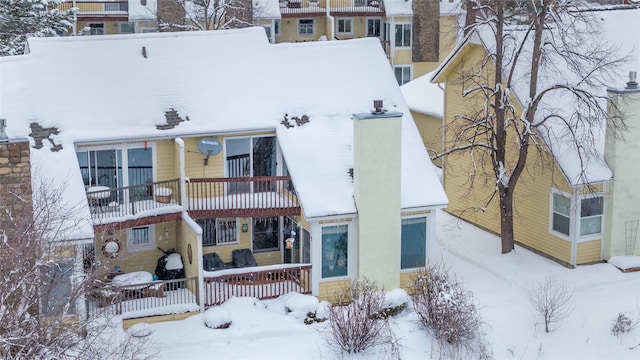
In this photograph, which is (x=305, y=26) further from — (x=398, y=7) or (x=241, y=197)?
(x=241, y=197)

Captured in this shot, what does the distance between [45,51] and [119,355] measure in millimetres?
10536

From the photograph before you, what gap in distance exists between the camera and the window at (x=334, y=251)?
25234 mm

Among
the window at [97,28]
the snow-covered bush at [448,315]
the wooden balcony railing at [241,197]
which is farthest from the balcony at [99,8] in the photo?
the snow-covered bush at [448,315]

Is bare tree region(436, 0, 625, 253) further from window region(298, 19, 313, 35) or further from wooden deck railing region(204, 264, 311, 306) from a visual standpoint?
window region(298, 19, 313, 35)

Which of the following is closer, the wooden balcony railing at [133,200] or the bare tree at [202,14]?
the wooden balcony railing at [133,200]

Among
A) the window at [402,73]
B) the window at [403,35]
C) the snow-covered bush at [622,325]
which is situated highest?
the window at [403,35]

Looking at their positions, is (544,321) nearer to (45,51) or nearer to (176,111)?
(176,111)

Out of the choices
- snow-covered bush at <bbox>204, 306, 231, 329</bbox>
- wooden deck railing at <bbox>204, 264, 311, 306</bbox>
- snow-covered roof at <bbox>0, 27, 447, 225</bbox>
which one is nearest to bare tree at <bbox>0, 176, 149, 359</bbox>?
snow-covered bush at <bbox>204, 306, 231, 329</bbox>

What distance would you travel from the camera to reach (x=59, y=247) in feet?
67.9

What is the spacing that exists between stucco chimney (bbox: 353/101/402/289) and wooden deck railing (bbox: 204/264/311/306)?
1614 mm

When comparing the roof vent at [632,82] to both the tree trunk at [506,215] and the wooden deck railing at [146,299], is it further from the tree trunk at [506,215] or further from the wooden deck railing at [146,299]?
the wooden deck railing at [146,299]

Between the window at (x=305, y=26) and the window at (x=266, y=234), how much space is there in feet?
78.4

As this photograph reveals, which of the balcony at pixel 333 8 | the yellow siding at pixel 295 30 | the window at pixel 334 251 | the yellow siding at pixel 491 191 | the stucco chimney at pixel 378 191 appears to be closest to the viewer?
the stucco chimney at pixel 378 191

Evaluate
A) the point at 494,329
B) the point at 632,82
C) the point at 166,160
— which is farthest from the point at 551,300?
the point at 166,160
